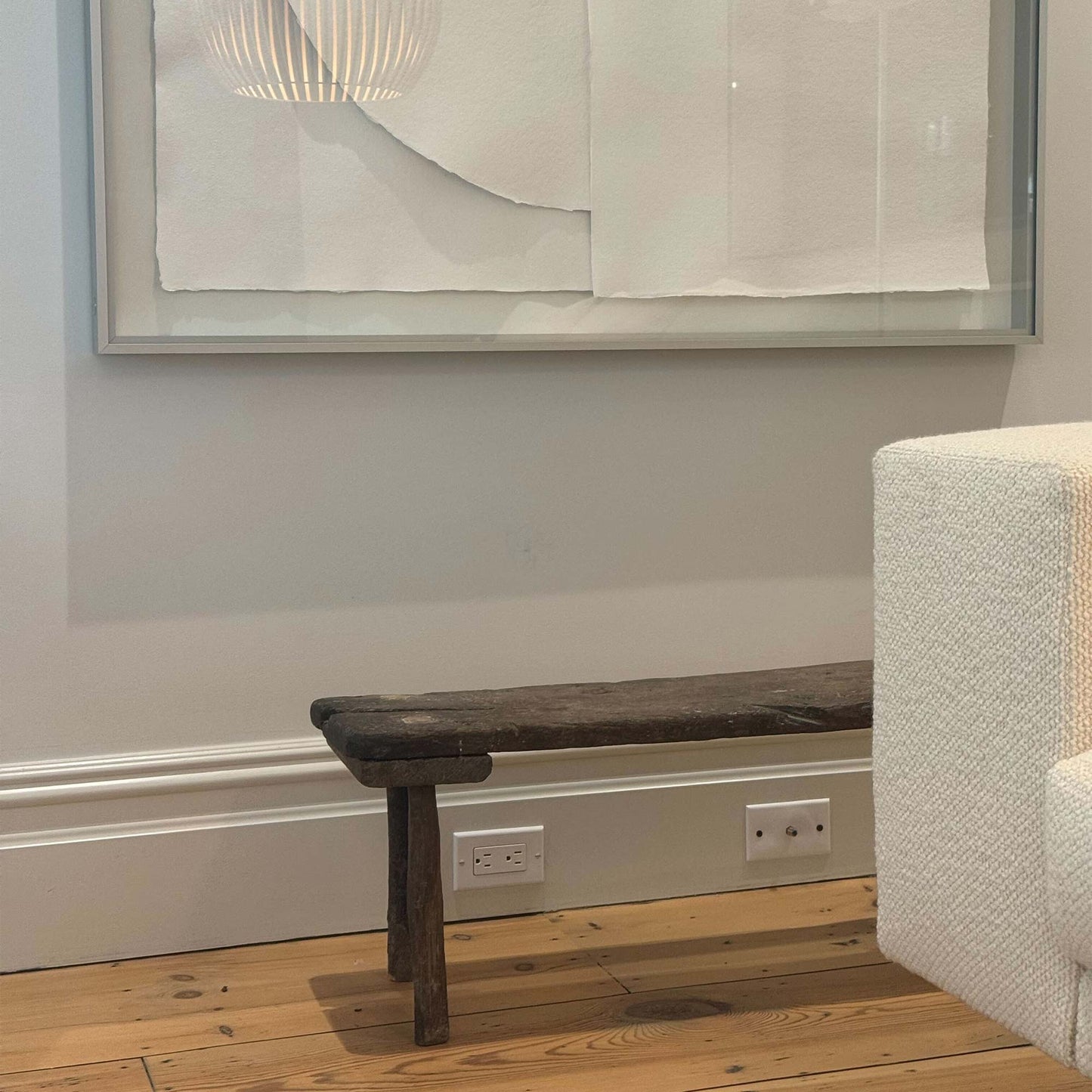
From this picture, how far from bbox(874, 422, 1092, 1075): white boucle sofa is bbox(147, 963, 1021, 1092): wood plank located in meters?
0.44

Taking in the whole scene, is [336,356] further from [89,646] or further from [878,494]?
[878,494]

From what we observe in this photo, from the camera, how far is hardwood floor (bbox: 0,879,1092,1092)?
1645mm

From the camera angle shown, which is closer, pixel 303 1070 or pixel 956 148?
pixel 303 1070

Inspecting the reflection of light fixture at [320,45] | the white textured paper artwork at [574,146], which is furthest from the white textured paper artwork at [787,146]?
the reflection of light fixture at [320,45]

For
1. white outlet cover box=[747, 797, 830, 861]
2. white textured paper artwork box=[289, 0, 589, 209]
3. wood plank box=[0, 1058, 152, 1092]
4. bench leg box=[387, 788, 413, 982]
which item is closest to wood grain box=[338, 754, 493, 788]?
bench leg box=[387, 788, 413, 982]

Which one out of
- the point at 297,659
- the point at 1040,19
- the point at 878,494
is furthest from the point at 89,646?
the point at 1040,19

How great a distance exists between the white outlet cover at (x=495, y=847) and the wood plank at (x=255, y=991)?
7 cm

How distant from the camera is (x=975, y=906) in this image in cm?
120

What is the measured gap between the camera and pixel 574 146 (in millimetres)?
2049

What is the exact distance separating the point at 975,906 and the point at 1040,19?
1656 mm

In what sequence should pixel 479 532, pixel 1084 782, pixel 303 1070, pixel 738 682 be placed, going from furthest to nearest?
pixel 479 532 → pixel 738 682 → pixel 303 1070 → pixel 1084 782

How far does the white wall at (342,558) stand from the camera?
195 cm

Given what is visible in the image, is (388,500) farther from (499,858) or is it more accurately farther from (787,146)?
(787,146)

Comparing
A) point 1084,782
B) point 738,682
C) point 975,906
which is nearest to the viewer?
point 1084,782
